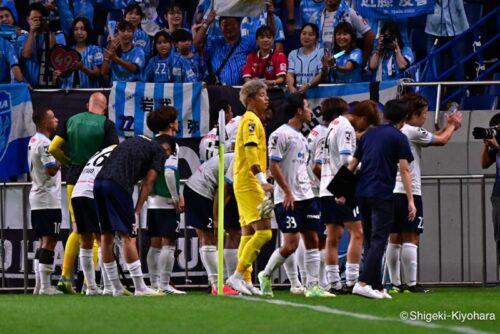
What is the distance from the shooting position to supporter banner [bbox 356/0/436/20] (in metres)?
19.6

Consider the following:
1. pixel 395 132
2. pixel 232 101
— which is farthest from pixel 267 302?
pixel 232 101

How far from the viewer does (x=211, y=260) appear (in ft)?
51.0

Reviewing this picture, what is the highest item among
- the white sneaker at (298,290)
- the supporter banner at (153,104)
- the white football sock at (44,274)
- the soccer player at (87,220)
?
the supporter banner at (153,104)

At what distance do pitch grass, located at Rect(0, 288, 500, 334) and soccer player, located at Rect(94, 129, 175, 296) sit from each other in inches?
23.8

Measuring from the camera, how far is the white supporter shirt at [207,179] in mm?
15867

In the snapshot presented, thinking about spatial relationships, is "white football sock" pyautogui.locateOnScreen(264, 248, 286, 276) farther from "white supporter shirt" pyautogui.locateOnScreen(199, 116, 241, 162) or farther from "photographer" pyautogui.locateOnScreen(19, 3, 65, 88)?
"photographer" pyautogui.locateOnScreen(19, 3, 65, 88)

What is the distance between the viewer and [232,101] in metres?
17.9

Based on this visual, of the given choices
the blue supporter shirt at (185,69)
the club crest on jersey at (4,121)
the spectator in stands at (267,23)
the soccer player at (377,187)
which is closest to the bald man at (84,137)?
the club crest on jersey at (4,121)

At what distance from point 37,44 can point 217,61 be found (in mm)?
2736

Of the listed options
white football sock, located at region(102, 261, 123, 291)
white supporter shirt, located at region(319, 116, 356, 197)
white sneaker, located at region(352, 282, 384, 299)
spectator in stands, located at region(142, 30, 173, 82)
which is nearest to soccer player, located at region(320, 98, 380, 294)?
white supporter shirt, located at region(319, 116, 356, 197)

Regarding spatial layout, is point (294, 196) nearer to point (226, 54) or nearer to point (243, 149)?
point (243, 149)

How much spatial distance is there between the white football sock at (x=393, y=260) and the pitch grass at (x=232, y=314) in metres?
0.99

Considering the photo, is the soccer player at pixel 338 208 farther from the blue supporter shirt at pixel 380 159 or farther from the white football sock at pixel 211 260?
the white football sock at pixel 211 260

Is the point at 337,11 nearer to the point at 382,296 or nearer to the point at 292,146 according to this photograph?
the point at 292,146
